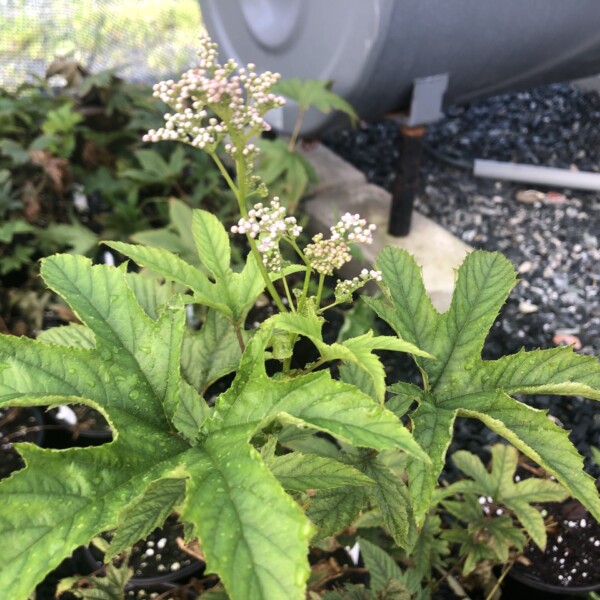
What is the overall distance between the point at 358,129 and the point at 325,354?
143 inches

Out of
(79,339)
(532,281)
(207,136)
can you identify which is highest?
(207,136)

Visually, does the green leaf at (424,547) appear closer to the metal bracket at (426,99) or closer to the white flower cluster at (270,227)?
the white flower cluster at (270,227)

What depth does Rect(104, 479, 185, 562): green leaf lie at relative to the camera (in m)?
0.89

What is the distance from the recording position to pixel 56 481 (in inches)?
29.0

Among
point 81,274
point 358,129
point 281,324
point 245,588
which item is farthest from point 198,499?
point 358,129

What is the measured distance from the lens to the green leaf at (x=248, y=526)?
632 millimetres

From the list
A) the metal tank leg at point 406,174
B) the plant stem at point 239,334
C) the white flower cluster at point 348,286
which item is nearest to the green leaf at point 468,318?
the white flower cluster at point 348,286

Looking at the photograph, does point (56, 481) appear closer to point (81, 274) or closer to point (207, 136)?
point (81, 274)

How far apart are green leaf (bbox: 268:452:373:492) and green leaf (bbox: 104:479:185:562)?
144 millimetres

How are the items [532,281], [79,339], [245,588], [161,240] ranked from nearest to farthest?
[245,588] → [79,339] → [161,240] → [532,281]

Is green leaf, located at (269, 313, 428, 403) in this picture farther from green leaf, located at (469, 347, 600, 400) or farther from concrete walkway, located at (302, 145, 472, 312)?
concrete walkway, located at (302, 145, 472, 312)

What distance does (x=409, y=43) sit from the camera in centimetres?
239

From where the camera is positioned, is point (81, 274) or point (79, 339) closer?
point (81, 274)

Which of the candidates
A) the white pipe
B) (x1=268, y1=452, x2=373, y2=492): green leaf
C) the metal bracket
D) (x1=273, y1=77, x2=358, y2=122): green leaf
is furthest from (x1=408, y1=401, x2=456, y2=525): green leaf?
the white pipe
